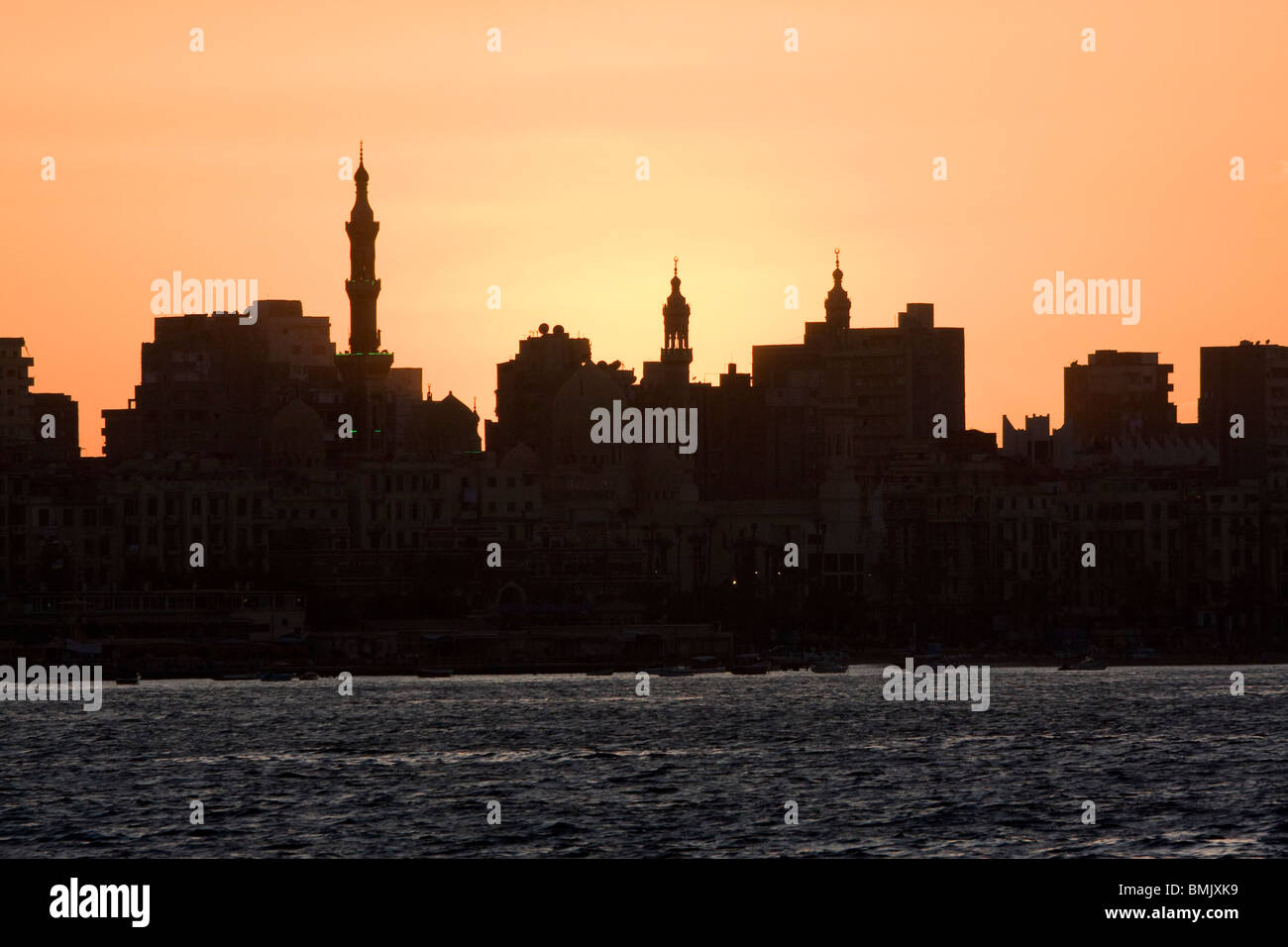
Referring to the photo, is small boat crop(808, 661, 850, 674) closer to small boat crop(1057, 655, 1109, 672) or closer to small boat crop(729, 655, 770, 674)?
small boat crop(729, 655, 770, 674)

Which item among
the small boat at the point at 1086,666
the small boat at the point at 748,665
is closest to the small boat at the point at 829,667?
the small boat at the point at 748,665

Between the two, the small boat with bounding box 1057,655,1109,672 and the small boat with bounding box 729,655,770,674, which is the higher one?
the small boat with bounding box 729,655,770,674

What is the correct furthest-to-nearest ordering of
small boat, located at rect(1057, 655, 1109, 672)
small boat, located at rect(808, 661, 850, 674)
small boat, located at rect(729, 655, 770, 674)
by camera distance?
small boat, located at rect(1057, 655, 1109, 672) < small boat, located at rect(808, 661, 850, 674) < small boat, located at rect(729, 655, 770, 674)

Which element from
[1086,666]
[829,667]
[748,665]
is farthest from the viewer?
[1086,666]

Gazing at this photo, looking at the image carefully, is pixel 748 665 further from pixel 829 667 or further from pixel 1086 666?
pixel 1086 666

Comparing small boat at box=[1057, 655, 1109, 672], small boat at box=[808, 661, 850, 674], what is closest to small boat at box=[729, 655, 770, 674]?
small boat at box=[808, 661, 850, 674]

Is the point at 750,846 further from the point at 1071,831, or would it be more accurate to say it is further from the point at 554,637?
the point at 554,637

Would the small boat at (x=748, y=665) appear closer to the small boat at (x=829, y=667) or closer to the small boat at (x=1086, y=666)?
the small boat at (x=829, y=667)

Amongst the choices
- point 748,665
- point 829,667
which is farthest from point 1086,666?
point 748,665
